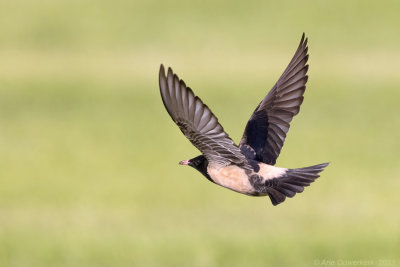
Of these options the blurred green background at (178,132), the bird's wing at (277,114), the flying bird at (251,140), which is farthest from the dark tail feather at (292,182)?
the blurred green background at (178,132)

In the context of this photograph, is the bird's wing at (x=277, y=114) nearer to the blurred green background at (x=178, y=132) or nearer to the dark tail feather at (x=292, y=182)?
the dark tail feather at (x=292, y=182)

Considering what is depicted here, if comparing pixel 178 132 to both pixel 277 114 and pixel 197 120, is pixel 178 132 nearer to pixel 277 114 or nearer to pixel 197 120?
pixel 277 114

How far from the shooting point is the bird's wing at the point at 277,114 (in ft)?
25.3

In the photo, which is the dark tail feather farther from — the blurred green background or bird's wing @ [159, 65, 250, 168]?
the blurred green background

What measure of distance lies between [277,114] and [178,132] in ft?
53.1

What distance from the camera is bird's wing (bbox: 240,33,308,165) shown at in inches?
303

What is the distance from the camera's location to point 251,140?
25.3 feet

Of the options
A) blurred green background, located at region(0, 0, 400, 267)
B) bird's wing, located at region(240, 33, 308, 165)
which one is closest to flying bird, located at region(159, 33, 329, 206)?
bird's wing, located at region(240, 33, 308, 165)

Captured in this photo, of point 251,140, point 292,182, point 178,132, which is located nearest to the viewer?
point 292,182

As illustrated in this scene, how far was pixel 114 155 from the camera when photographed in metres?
22.7

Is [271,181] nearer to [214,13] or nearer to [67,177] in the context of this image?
Answer: [67,177]

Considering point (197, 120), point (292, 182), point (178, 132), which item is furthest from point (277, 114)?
point (178, 132)

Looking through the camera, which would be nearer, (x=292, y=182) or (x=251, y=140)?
(x=292, y=182)

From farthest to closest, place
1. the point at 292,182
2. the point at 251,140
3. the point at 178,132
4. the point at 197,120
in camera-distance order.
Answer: the point at 178,132
the point at 251,140
the point at 292,182
the point at 197,120
